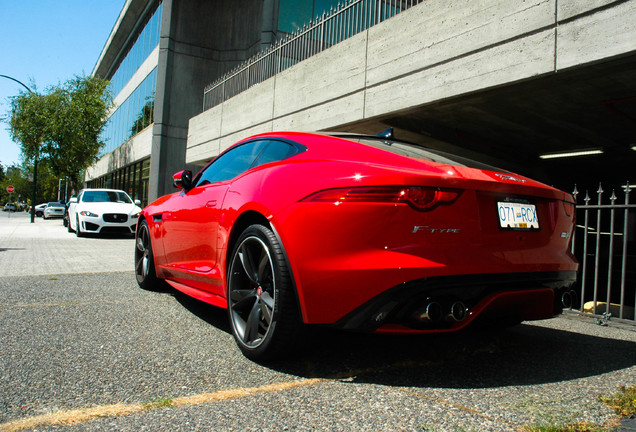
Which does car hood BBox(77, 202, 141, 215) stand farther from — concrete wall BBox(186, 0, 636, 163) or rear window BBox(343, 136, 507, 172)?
rear window BBox(343, 136, 507, 172)

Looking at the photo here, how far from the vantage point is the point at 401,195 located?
2.28 metres

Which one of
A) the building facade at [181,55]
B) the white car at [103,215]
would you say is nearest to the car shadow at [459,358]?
the white car at [103,215]

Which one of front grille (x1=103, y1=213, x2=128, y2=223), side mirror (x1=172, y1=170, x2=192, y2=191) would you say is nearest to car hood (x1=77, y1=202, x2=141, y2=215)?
front grille (x1=103, y1=213, x2=128, y2=223)

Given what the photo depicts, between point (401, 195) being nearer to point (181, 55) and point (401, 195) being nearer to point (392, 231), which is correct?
point (392, 231)

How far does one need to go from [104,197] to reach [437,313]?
15.0m

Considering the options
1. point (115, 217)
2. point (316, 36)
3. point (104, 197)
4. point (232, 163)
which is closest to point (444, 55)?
point (316, 36)

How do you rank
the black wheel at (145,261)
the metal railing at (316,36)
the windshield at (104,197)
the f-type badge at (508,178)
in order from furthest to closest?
the windshield at (104,197)
the metal railing at (316,36)
the black wheel at (145,261)
the f-type badge at (508,178)

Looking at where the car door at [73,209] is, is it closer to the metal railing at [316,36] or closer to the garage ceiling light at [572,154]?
the metal railing at [316,36]

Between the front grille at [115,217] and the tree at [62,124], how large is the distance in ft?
58.5

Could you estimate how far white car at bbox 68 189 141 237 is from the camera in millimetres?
13953

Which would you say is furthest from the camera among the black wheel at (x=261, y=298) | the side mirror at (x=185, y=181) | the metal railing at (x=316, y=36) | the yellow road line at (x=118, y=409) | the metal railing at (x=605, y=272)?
the metal railing at (x=316, y=36)

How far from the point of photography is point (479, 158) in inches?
450

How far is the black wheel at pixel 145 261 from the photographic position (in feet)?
15.9

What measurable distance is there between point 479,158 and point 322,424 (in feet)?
34.2
